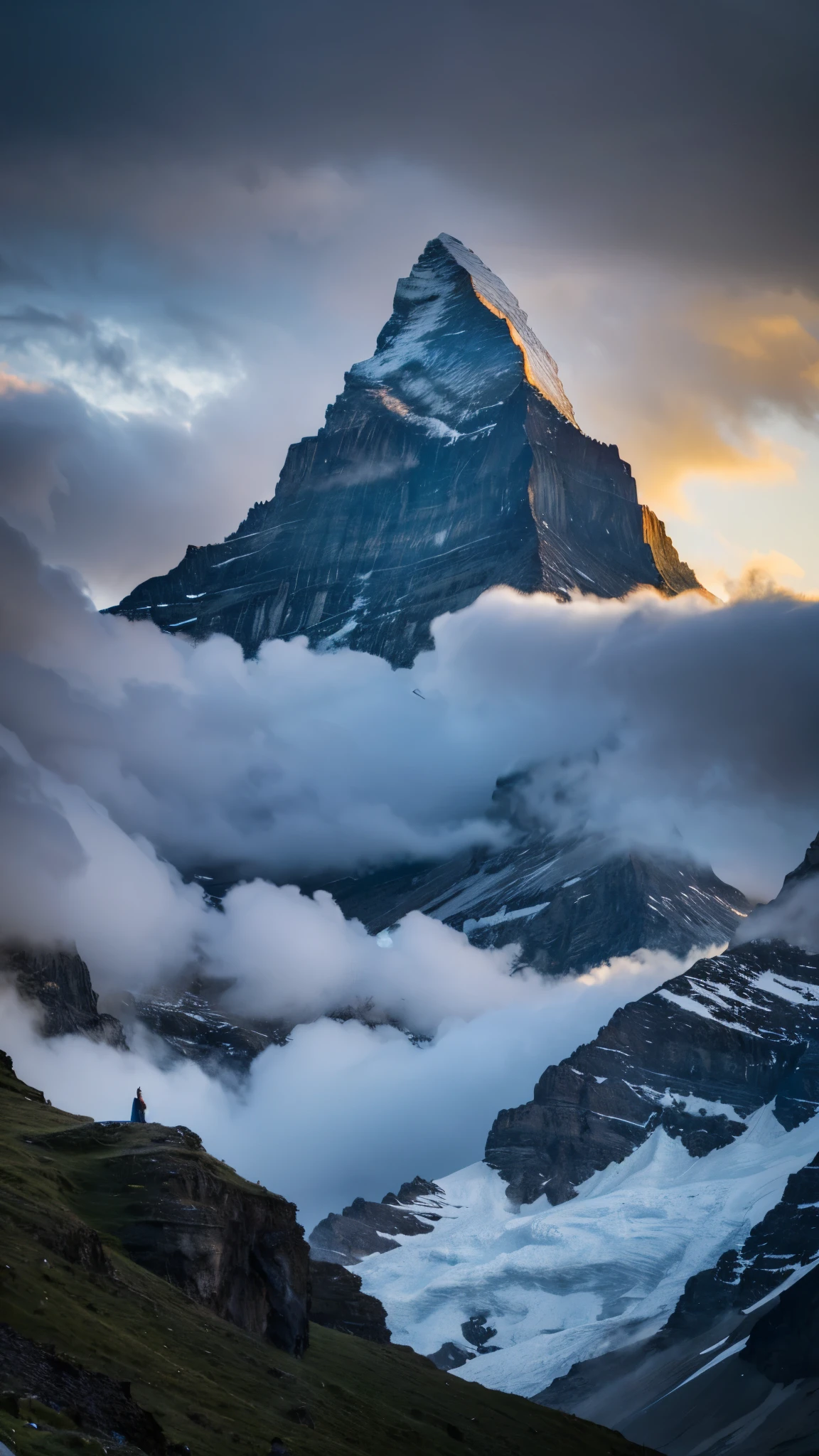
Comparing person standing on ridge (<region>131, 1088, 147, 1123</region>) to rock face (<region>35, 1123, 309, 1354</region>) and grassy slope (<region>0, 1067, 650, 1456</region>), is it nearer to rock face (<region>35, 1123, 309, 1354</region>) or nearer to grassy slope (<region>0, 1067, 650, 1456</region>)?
rock face (<region>35, 1123, 309, 1354</region>)

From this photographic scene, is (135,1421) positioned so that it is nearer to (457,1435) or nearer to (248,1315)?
(248,1315)

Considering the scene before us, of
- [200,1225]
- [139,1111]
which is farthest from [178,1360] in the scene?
[139,1111]

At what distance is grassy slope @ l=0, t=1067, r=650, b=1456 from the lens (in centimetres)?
12088

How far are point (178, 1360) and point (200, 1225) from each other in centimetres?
2653

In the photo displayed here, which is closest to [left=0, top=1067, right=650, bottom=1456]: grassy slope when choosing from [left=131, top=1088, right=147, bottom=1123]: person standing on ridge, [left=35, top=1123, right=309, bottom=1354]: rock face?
[left=35, top=1123, right=309, bottom=1354]: rock face

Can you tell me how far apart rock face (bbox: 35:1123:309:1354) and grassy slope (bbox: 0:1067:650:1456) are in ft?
6.44

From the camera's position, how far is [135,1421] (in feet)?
363

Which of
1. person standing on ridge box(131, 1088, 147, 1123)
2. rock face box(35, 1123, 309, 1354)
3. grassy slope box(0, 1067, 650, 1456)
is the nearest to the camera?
grassy slope box(0, 1067, 650, 1456)

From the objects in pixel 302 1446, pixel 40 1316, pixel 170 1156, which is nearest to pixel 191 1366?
pixel 302 1446

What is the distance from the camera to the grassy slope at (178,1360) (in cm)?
12088

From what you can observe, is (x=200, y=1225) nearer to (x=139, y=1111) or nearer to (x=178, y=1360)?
(x=139, y=1111)

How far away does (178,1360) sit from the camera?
135875mm

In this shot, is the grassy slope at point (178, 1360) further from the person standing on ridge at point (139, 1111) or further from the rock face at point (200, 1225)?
the person standing on ridge at point (139, 1111)

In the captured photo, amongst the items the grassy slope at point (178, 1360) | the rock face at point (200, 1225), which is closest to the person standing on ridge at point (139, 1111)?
the rock face at point (200, 1225)
